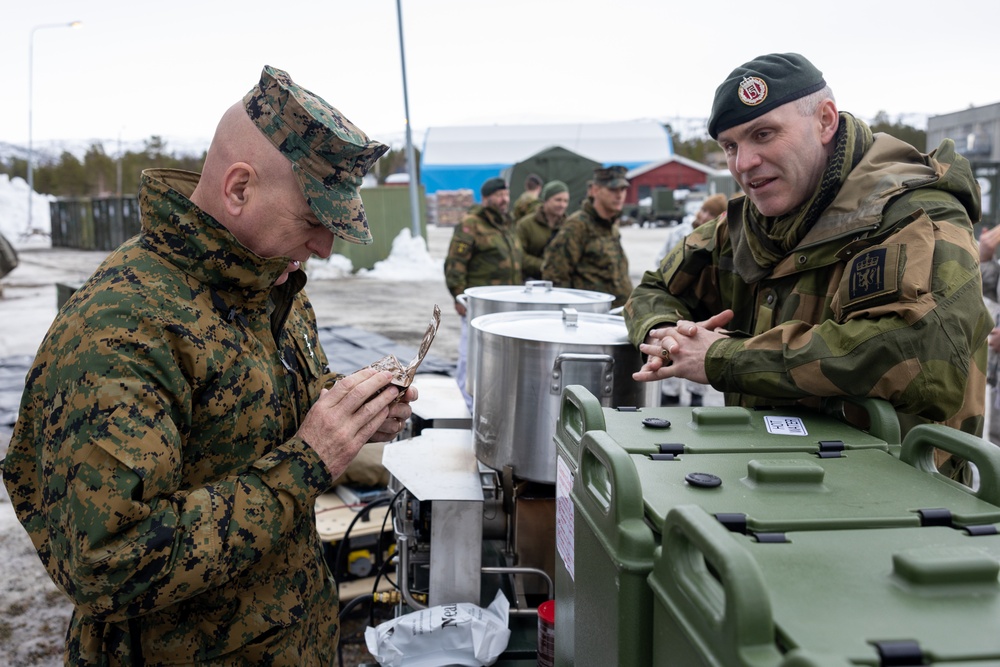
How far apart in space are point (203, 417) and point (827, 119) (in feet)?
5.65

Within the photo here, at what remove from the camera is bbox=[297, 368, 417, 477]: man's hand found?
5.54ft

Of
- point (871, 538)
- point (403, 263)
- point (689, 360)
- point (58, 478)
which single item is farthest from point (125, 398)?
point (403, 263)

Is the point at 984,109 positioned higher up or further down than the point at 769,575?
higher up

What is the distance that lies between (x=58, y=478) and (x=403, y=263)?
62.6 ft

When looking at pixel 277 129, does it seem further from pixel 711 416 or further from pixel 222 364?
pixel 711 416

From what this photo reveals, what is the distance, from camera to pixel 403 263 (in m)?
20.3

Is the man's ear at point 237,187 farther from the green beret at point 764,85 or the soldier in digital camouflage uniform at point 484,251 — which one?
the soldier in digital camouflage uniform at point 484,251

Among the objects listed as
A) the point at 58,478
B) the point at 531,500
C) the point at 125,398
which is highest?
the point at 125,398

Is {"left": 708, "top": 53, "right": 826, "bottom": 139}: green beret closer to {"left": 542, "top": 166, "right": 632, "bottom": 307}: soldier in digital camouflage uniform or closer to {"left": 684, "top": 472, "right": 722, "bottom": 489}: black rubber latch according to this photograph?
{"left": 684, "top": 472, "right": 722, "bottom": 489}: black rubber latch

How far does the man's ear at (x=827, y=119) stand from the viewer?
2109 mm

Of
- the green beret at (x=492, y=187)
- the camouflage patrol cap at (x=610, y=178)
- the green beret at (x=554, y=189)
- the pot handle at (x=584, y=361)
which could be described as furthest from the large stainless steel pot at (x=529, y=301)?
the green beret at (x=554, y=189)

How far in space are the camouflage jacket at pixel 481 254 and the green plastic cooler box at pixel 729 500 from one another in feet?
18.7

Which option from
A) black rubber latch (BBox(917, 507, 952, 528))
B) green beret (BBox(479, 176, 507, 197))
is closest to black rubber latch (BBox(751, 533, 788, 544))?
black rubber latch (BBox(917, 507, 952, 528))

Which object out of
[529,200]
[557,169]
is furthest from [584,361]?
[557,169]
